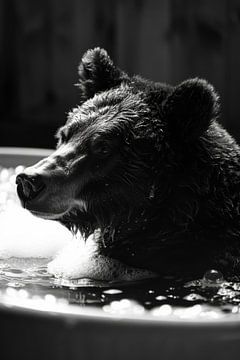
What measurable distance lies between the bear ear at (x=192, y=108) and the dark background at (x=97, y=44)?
12.3 ft

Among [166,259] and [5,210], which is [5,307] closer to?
[166,259]

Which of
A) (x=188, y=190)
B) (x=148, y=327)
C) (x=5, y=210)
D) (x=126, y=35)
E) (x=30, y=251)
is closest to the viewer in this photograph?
(x=148, y=327)

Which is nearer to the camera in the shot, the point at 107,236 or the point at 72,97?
the point at 107,236

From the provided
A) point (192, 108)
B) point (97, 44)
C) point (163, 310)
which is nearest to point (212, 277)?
point (163, 310)

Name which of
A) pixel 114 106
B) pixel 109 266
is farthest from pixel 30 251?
pixel 114 106

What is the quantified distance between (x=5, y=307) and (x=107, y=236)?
47 centimetres

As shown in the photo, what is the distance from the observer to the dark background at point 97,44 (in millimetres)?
5656

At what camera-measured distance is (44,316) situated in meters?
1.18

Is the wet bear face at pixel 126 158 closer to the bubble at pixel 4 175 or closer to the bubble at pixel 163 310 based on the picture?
the bubble at pixel 163 310

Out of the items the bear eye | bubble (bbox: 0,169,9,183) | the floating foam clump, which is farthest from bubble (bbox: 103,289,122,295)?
bubble (bbox: 0,169,9,183)

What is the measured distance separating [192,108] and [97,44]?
446cm

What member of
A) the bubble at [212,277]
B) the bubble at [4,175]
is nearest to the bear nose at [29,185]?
the bubble at [212,277]

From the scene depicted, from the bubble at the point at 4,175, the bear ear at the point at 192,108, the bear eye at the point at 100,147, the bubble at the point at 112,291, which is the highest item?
the bubble at the point at 4,175

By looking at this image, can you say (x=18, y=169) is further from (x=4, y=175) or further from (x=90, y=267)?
(x=90, y=267)
